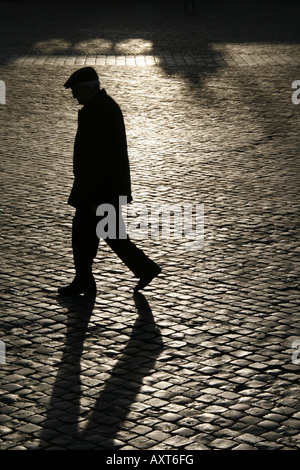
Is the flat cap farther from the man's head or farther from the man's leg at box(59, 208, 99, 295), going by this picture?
the man's leg at box(59, 208, 99, 295)

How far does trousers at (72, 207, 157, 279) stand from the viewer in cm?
704

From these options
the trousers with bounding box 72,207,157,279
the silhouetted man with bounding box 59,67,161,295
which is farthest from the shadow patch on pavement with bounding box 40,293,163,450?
the silhouetted man with bounding box 59,67,161,295

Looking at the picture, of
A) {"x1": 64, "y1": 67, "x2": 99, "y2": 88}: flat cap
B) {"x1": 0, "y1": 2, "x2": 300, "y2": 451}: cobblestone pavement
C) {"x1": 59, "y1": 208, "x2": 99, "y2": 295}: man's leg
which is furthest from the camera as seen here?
{"x1": 59, "y1": 208, "x2": 99, "y2": 295}: man's leg

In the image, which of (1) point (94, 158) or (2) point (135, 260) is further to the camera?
(2) point (135, 260)

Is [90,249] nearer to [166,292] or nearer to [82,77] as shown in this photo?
[166,292]

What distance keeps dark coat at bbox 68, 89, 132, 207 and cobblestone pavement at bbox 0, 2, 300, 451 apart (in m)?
0.80

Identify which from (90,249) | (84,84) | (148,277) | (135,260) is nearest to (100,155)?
(84,84)

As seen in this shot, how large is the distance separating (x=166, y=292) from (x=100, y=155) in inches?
45.8

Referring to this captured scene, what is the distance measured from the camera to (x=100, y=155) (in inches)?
268

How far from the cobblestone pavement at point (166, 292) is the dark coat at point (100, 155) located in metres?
0.80

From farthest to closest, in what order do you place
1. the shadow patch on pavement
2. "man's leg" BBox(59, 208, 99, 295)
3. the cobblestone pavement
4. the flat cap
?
1. "man's leg" BBox(59, 208, 99, 295)
2. the flat cap
3. the cobblestone pavement
4. the shadow patch on pavement

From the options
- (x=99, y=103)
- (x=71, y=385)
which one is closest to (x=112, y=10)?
(x=99, y=103)

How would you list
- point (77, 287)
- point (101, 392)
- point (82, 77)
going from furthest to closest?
point (77, 287) → point (82, 77) → point (101, 392)
